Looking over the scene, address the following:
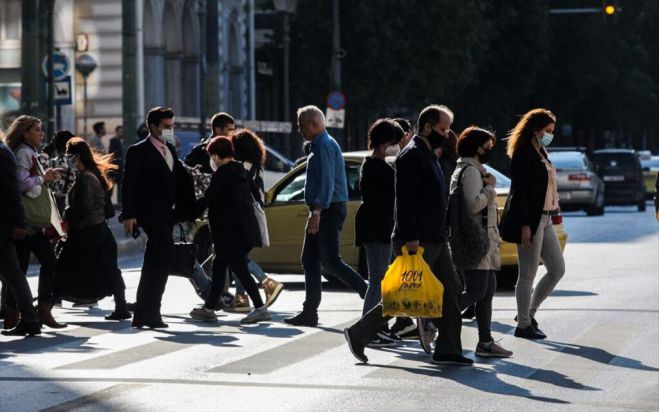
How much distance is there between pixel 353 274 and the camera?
48.3 feet

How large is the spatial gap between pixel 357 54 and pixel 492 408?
41.5m

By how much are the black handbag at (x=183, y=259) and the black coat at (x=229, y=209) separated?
0.28 meters

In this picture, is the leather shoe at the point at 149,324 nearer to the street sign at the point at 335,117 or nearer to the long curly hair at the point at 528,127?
the long curly hair at the point at 528,127

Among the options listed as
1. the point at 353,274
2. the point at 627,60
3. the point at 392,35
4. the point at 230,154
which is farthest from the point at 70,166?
the point at 627,60

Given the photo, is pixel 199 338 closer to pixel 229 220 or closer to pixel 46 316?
pixel 229 220

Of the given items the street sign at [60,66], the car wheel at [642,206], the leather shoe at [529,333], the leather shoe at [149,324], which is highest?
the street sign at [60,66]

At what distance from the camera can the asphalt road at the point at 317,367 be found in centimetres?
1026

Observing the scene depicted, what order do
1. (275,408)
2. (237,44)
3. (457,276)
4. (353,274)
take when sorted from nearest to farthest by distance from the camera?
(275,408), (457,276), (353,274), (237,44)

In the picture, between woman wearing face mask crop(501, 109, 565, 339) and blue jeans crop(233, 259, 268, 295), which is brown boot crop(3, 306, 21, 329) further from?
woman wearing face mask crop(501, 109, 565, 339)

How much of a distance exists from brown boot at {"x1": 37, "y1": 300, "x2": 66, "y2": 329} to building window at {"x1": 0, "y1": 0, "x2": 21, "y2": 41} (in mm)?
28907

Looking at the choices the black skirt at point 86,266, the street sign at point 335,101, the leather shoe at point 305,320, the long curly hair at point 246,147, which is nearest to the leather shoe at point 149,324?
the black skirt at point 86,266

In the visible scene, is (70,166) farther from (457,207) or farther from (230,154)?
(457,207)

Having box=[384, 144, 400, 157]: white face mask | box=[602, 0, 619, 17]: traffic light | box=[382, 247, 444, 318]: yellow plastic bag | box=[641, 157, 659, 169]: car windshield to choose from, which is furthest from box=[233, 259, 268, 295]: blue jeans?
box=[641, 157, 659, 169]: car windshield

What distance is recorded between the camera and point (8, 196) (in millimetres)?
13812
